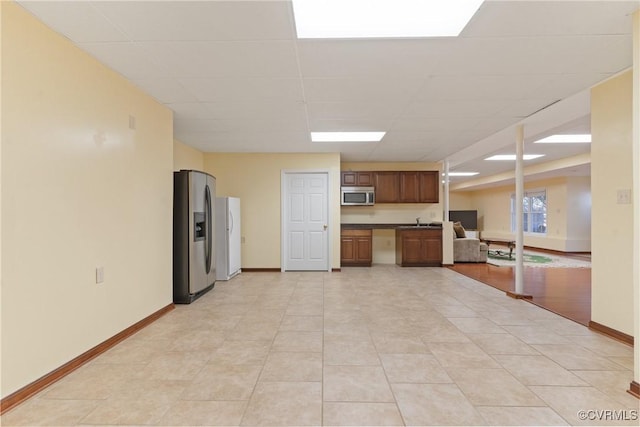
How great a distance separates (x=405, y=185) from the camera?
746 cm

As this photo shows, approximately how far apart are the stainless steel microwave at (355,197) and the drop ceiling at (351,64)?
2.58 metres

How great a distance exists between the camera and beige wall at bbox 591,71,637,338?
2.89 m

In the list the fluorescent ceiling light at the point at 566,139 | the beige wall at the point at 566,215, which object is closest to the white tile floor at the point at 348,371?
the fluorescent ceiling light at the point at 566,139

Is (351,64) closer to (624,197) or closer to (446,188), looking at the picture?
(624,197)

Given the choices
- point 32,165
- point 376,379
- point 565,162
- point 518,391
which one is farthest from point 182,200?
point 565,162

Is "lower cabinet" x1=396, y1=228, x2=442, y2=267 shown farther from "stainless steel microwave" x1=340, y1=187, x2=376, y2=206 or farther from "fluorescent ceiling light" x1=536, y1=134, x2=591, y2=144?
"fluorescent ceiling light" x1=536, y1=134, x2=591, y2=144

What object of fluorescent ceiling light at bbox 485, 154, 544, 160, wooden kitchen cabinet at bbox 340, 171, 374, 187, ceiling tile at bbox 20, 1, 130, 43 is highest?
ceiling tile at bbox 20, 1, 130, 43

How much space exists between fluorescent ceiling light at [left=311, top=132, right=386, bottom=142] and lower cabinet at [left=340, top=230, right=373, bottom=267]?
2398 millimetres

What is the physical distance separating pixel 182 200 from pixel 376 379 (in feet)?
10.9

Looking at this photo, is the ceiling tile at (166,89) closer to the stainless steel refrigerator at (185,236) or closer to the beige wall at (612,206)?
the stainless steel refrigerator at (185,236)

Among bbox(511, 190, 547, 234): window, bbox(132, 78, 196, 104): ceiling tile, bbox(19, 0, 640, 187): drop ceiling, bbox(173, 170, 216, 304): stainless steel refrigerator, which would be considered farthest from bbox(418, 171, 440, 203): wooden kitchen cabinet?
bbox(511, 190, 547, 234): window

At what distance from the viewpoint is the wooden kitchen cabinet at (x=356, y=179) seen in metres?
7.36

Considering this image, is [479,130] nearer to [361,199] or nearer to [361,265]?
[361,199]

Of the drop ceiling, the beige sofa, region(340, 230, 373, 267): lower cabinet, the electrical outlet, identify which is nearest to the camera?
the drop ceiling
